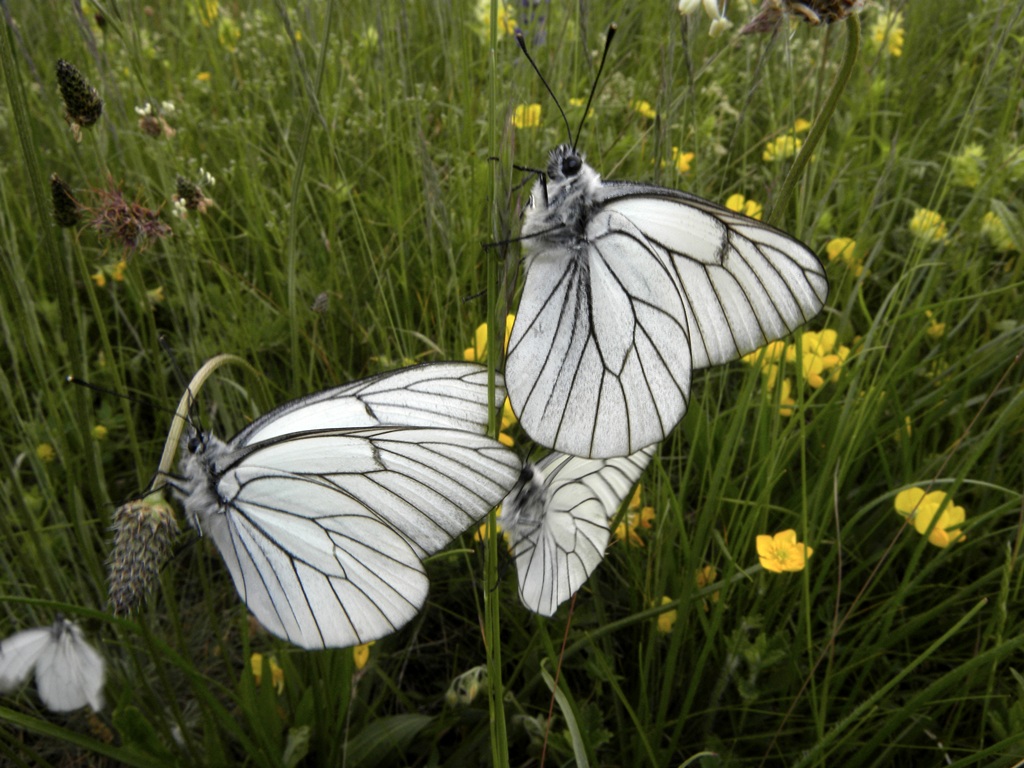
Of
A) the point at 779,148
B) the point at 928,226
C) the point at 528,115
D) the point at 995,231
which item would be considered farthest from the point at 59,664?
the point at 995,231

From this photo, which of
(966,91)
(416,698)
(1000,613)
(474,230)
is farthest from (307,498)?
(966,91)

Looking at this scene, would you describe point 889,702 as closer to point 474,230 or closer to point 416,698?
point 416,698

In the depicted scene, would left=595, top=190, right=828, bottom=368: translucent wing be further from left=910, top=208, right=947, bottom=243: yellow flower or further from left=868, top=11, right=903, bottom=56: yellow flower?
left=868, top=11, right=903, bottom=56: yellow flower

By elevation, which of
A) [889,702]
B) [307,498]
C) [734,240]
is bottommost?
[889,702]

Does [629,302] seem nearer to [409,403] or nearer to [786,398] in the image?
[409,403]

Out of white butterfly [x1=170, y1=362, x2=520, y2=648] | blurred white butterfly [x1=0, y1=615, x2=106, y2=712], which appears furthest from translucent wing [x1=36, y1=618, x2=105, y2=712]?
white butterfly [x1=170, y1=362, x2=520, y2=648]
